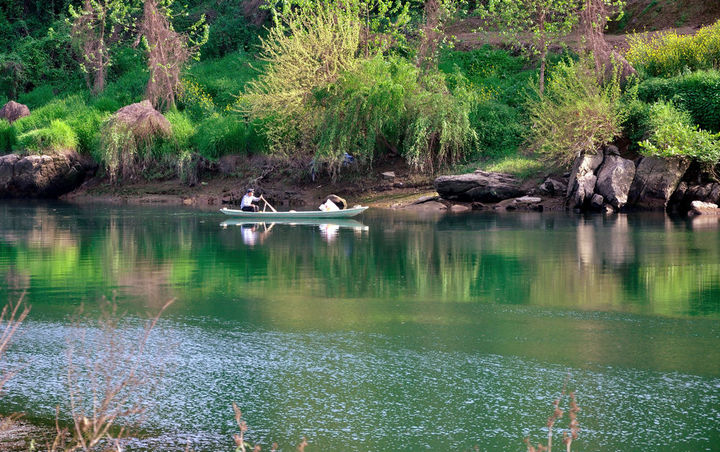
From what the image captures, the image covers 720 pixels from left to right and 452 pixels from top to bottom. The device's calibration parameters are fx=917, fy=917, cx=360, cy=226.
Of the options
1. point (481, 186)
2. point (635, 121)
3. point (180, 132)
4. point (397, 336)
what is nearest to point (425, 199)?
point (481, 186)

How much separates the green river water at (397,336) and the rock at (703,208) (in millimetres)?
7809

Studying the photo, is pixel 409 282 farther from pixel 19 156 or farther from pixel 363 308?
pixel 19 156

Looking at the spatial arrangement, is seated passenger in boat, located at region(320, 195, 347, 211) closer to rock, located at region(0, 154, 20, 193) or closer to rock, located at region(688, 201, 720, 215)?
rock, located at region(688, 201, 720, 215)

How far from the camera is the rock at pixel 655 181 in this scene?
32625 millimetres

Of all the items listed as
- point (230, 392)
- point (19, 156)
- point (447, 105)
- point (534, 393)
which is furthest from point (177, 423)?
point (19, 156)

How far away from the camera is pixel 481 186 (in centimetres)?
3538

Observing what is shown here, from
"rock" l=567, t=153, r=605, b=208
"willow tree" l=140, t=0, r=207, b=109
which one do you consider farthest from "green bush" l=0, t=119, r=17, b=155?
"rock" l=567, t=153, r=605, b=208

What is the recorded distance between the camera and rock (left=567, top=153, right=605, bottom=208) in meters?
33.1

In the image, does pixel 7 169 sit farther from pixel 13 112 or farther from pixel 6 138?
pixel 13 112

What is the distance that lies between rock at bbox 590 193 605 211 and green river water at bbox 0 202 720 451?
9.08 metres

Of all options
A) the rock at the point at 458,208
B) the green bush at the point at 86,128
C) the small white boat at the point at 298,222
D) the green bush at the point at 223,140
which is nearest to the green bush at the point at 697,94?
the rock at the point at 458,208

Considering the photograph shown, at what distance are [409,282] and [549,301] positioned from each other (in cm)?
299

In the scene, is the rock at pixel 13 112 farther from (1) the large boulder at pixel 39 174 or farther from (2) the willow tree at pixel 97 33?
(1) the large boulder at pixel 39 174

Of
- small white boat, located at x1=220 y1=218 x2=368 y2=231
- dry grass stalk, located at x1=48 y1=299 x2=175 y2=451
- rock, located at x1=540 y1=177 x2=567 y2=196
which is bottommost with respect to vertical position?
dry grass stalk, located at x1=48 y1=299 x2=175 y2=451
